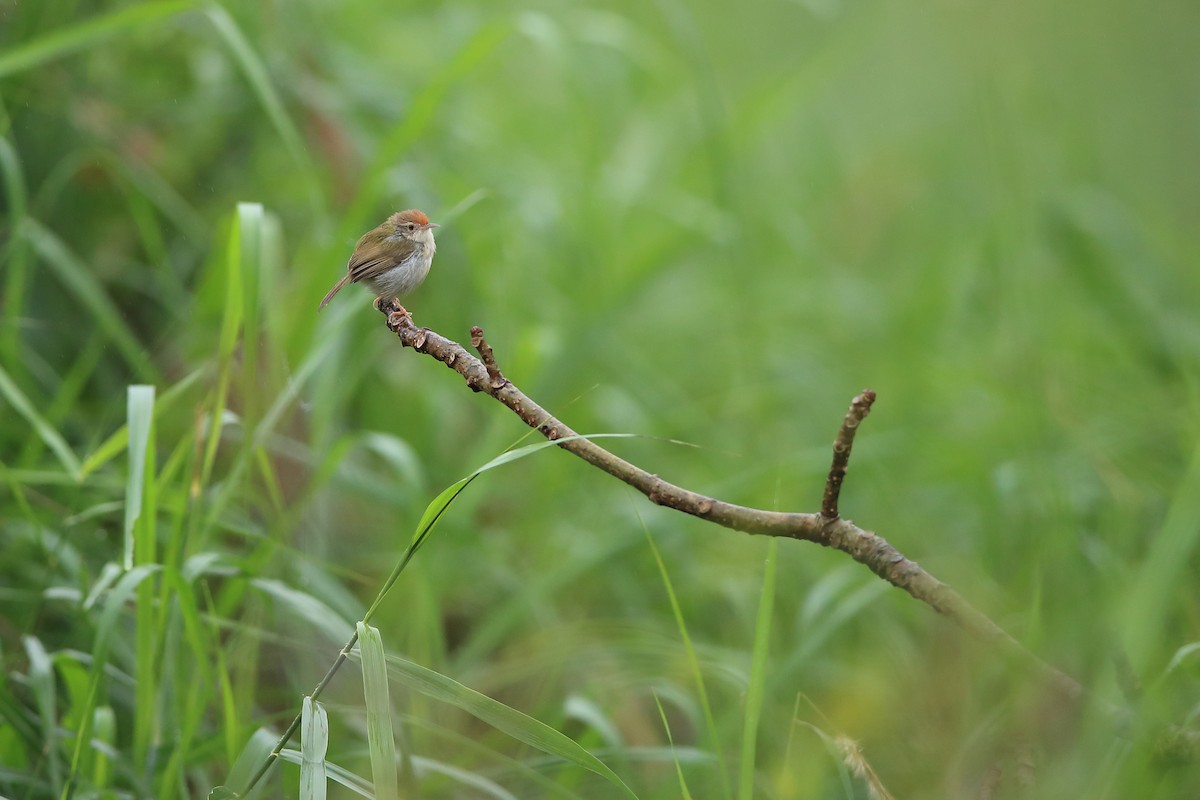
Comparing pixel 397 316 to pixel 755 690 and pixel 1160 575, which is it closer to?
pixel 755 690

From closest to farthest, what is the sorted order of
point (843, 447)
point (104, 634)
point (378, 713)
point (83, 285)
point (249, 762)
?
point (843, 447)
point (378, 713)
point (249, 762)
point (104, 634)
point (83, 285)

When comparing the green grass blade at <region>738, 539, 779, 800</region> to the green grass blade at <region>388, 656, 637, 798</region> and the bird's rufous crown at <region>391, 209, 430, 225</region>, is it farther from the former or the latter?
the bird's rufous crown at <region>391, 209, 430, 225</region>

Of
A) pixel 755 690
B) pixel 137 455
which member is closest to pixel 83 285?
pixel 137 455

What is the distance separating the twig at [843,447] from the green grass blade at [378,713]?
1.92 ft

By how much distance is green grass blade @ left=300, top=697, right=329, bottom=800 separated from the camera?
139cm

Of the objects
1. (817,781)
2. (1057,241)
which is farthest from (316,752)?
(1057,241)

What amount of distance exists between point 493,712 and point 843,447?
0.60m

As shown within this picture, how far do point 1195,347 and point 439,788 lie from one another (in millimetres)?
2990

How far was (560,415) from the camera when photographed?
3193mm

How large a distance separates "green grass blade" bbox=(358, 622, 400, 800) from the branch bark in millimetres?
360

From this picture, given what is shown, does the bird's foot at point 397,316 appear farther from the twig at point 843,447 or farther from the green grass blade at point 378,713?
the twig at point 843,447

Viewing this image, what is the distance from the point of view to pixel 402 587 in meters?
2.85

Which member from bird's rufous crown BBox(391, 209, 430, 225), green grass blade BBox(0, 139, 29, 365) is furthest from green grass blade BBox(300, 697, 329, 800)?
green grass blade BBox(0, 139, 29, 365)

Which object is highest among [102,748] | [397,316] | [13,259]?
[13,259]
